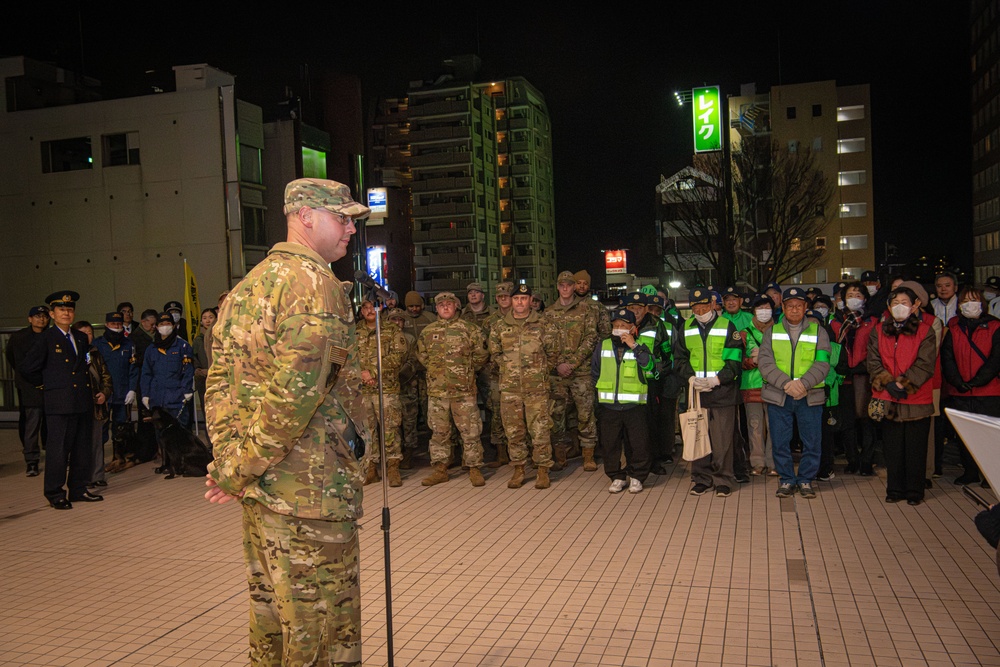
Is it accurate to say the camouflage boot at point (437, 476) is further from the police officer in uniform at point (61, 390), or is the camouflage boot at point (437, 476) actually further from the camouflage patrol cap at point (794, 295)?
the camouflage patrol cap at point (794, 295)

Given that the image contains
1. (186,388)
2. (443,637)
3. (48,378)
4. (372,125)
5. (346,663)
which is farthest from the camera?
(372,125)

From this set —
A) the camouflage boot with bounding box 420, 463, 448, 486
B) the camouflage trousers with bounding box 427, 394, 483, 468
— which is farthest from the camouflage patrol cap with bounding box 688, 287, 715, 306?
the camouflage boot with bounding box 420, 463, 448, 486

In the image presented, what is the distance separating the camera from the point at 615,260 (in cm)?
9631

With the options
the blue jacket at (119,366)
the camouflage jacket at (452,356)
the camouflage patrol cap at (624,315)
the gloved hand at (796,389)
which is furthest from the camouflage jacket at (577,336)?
the blue jacket at (119,366)

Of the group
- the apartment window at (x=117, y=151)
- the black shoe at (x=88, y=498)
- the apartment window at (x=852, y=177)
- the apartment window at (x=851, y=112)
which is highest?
the apartment window at (x=851, y=112)

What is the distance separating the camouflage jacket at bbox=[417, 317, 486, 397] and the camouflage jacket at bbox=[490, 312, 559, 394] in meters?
0.28

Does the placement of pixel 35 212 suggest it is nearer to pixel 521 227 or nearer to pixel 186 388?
pixel 186 388

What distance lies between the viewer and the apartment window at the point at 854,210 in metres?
67.7

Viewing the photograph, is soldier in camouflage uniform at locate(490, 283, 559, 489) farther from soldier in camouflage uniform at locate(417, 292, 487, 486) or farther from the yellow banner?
the yellow banner

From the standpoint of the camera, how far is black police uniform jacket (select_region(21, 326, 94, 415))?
8789 mm

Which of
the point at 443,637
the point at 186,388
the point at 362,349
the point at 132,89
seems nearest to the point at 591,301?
the point at 362,349

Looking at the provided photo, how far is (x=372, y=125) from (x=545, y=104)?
77.6 feet

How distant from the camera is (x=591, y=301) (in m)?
10.9

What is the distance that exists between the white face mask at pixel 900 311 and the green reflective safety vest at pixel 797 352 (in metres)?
0.74
